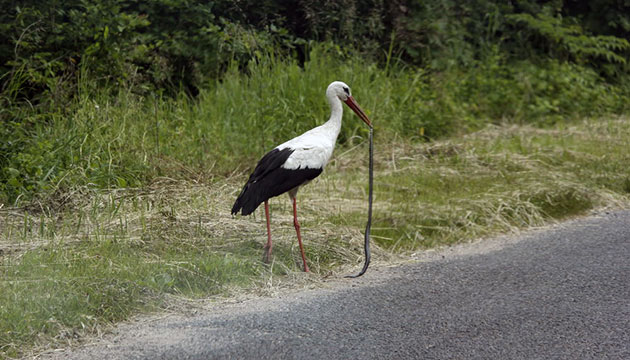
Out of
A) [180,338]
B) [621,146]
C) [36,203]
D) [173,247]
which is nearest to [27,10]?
[36,203]

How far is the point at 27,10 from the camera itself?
7.10 meters

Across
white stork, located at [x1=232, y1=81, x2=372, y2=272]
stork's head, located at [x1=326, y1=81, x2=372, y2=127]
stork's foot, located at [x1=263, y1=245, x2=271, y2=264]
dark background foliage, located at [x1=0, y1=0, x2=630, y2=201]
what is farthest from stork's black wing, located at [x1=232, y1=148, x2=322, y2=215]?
dark background foliage, located at [x1=0, y1=0, x2=630, y2=201]

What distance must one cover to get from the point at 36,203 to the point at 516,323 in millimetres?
3577

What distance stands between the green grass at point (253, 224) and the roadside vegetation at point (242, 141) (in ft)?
0.05

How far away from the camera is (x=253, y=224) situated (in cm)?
532

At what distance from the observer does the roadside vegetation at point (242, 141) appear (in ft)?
14.3

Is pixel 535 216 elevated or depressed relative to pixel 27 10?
depressed

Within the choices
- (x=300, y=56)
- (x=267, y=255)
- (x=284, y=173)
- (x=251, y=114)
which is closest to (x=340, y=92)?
(x=284, y=173)

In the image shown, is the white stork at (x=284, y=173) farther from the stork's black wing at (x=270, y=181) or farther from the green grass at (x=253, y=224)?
the green grass at (x=253, y=224)

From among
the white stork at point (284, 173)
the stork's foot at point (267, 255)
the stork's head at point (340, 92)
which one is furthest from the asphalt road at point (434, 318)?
the stork's head at point (340, 92)

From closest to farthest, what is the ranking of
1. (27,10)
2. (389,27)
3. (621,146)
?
(27,10) → (621,146) → (389,27)

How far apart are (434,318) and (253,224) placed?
1.96m

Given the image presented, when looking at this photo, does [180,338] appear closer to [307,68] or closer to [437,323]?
[437,323]

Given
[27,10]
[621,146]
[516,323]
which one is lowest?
[621,146]
